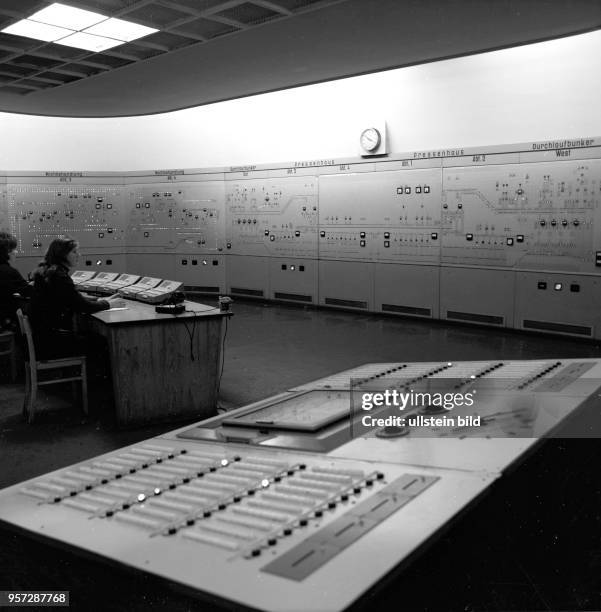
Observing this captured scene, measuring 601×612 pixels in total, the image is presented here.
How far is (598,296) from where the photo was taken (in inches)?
275

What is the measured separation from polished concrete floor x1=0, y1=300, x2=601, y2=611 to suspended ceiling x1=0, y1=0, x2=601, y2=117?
3254 mm

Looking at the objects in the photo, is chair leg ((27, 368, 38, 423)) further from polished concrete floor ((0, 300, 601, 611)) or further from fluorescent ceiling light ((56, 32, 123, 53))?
fluorescent ceiling light ((56, 32, 123, 53))

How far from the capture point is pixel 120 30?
679 cm

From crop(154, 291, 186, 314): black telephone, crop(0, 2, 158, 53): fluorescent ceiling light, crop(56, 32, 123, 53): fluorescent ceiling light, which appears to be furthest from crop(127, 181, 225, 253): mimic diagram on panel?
crop(154, 291, 186, 314): black telephone

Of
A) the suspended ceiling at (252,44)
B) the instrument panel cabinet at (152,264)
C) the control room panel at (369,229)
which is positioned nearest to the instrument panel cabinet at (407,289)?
the control room panel at (369,229)

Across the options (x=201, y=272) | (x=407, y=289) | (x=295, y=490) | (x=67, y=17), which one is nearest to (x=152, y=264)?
(x=201, y=272)

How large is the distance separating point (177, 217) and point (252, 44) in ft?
14.3

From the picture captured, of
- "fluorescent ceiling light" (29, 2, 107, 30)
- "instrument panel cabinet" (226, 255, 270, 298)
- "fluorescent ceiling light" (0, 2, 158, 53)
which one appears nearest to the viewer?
"fluorescent ceiling light" (29, 2, 107, 30)

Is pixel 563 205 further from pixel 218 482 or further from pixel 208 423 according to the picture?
pixel 218 482

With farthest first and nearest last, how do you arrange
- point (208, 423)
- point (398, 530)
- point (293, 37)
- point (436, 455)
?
point (293, 37), point (208, 423), point (436, 455), point (398, 530)

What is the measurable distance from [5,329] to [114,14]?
10.3 ft

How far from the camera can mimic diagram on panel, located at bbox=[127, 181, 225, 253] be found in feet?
35.3

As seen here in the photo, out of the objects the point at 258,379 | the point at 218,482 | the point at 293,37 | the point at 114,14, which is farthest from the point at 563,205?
the point at 218,482

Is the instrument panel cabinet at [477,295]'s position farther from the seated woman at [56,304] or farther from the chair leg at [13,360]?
the chair leg at [13,360]
